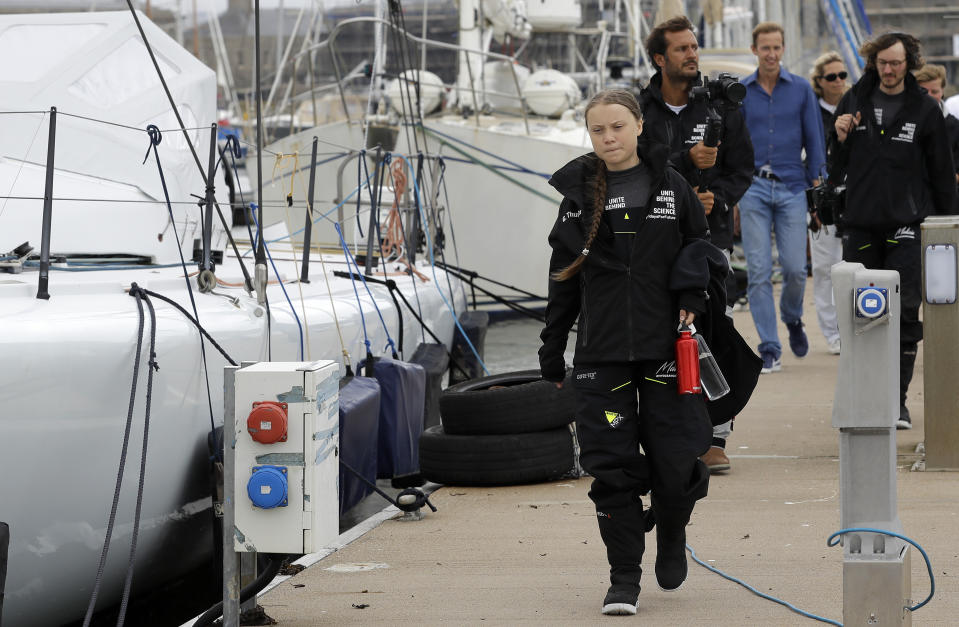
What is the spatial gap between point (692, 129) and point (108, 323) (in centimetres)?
244

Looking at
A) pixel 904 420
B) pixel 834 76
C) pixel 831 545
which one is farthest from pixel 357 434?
pixel 834 76

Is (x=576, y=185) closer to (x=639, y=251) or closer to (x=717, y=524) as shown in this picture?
(x=639, y=251)

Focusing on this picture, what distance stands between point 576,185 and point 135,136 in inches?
128

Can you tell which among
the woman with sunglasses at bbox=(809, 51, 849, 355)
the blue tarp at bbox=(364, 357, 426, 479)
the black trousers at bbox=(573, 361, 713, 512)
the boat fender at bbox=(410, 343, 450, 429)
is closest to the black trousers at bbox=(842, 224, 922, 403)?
the blue tarp at bbox=(364, 357, 426, 479)

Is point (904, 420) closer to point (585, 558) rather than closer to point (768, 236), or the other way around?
point (768, 236)

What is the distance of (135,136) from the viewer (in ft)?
21.5

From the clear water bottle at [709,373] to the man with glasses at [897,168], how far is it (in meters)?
2.71

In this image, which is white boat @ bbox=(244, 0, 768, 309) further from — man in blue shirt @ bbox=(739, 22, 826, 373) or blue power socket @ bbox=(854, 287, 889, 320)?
blue power socket @ bbox=(854, 287, 889, 320)

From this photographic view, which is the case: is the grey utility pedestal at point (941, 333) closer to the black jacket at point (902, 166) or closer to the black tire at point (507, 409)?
the black jacket at point (902, 166)

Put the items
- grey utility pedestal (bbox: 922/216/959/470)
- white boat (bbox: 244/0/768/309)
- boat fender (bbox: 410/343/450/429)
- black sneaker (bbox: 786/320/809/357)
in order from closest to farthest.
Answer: grey utility pedestal (bbox: 922/216/959/470) → boat fender (bbox: 410/343/450/429) → black sneaker (bbox: 786/320/809/357) → white boat (bbox: 244/0/768/309)

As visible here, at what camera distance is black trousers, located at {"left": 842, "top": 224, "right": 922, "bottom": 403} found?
6363 millimetres

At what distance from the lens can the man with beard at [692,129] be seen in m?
5.43

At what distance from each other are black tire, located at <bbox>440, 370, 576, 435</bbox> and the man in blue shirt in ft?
7.80

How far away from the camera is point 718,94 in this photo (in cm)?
543
